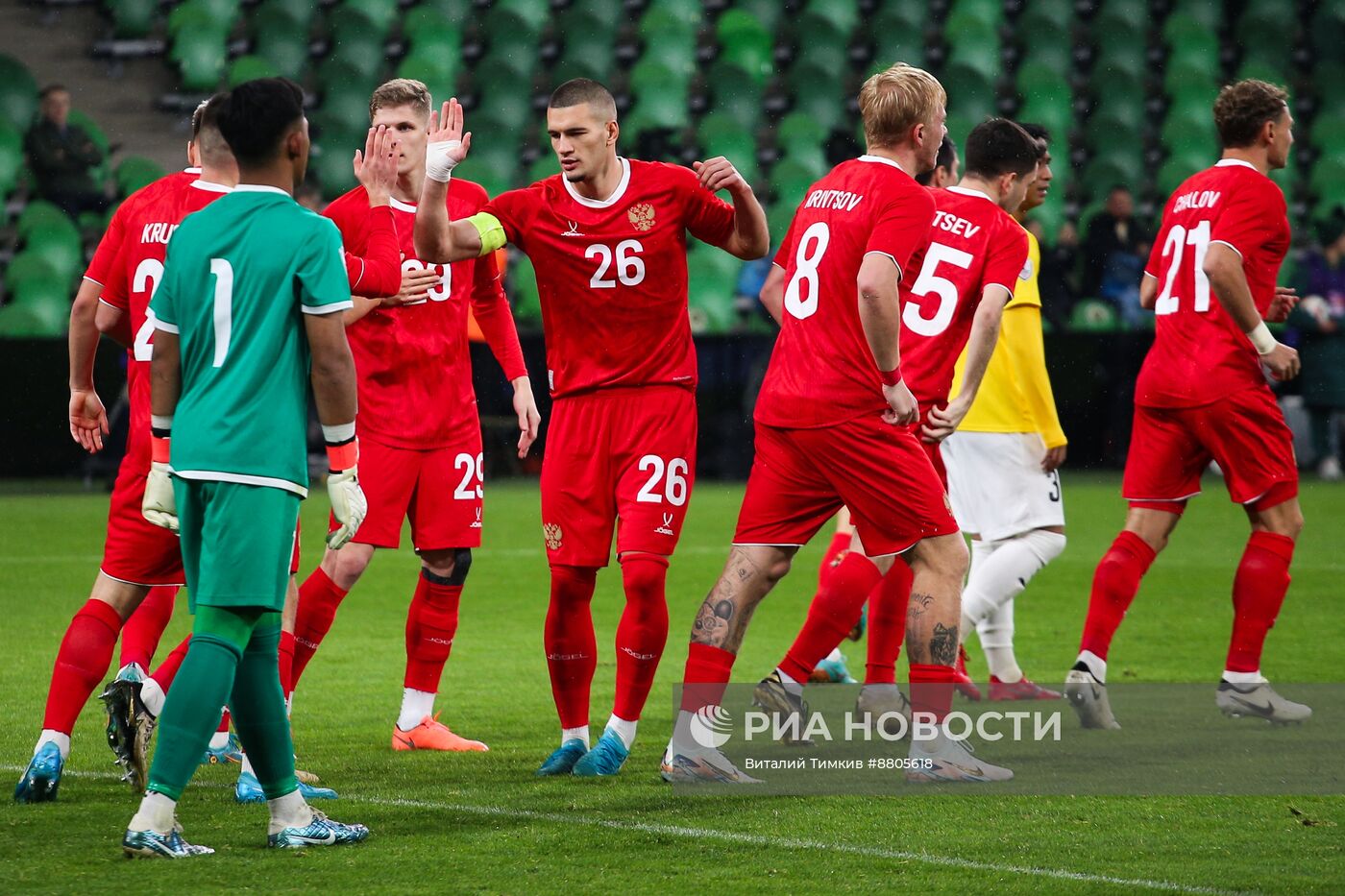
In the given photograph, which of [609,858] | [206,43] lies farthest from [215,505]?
[206,43]

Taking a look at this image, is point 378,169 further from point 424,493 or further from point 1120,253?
point 1120,253

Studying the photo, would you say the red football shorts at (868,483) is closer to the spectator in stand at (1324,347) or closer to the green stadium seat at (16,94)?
the spectator in stand at (1324,347)

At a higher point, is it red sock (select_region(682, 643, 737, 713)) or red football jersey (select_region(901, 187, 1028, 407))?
red football jersey (select_region(901, 187, 1028, 407))

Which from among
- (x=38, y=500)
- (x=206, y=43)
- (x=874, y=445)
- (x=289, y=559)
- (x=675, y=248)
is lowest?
(x=38, y=500)

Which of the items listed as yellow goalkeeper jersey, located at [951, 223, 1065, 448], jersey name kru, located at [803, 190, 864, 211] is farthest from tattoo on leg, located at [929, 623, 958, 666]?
yellow goalkeeper jersey, located at [951, 223, 1065, 448]

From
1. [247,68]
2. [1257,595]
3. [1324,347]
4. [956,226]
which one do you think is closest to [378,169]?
[956,226]

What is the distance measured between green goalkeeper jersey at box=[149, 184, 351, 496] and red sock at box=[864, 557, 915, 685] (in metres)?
2.51

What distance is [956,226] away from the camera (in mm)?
5703

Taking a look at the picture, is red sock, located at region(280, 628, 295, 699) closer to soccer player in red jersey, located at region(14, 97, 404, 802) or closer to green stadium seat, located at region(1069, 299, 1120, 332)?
soccer player in red jersey, located at region(14, 97, 404, 802)

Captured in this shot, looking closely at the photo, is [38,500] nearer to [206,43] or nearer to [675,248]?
[206,43]

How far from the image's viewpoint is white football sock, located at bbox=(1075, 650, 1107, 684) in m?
6.06

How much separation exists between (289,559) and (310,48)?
1617cm

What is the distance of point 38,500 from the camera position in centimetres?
1397

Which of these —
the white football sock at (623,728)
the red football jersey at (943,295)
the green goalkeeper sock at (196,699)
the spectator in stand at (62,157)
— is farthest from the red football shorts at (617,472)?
the spectator in stand at (62,157)
